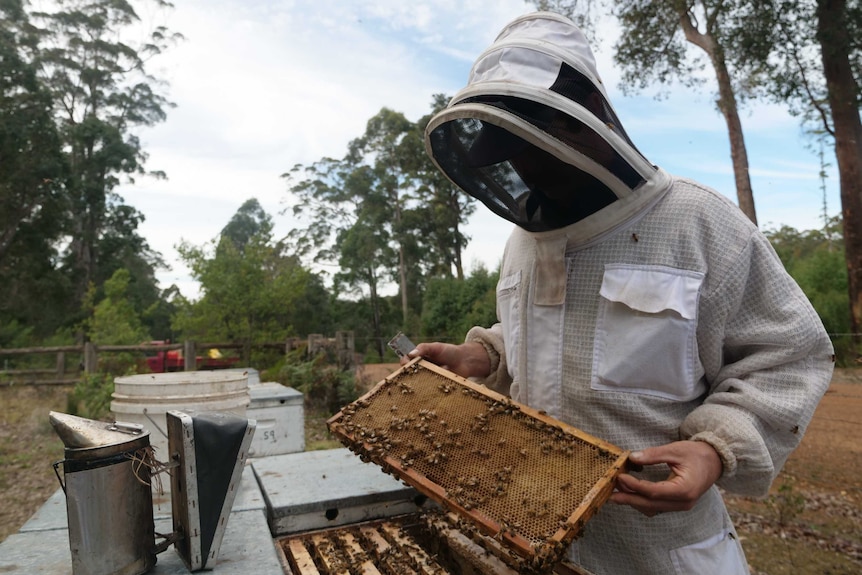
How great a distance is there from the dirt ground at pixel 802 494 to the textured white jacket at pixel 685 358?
11.7 feet

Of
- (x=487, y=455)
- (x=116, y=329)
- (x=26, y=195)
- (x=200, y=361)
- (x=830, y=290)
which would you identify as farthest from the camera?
(x=26, y=195)

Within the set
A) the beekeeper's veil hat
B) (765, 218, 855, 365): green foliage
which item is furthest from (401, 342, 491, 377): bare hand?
(765, 218, 855, 365): green foliage

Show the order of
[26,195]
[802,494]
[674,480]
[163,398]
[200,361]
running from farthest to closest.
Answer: [26,195] < [200,361] < [802,494] < [163,398] < [674,480]

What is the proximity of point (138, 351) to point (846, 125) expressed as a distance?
45.0ft

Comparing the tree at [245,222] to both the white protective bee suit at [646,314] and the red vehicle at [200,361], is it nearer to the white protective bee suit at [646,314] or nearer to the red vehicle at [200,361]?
the red vehicle at [200,361]

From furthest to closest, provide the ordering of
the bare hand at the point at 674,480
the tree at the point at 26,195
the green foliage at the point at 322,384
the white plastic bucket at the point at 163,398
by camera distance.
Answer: the tree at the point at 26,195 → the green foliage at the point at 322,384 → the white plastic bucket at the point at 163,398 → the bare hand at the point at 674,480

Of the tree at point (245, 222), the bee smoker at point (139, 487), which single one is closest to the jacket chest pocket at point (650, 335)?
the bee smoker at point (139, 487)

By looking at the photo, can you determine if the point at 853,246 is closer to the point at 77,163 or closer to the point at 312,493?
the point at 312,493

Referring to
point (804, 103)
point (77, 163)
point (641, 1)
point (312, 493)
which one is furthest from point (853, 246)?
point (77, 163)

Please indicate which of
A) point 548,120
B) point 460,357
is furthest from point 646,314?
point 460,357

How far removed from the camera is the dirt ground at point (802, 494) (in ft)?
15.0

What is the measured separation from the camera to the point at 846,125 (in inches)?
316

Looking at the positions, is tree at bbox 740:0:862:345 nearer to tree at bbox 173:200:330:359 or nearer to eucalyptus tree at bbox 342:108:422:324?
tree at bbox 173:200:330:359

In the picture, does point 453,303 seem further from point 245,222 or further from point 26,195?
point 245,222
